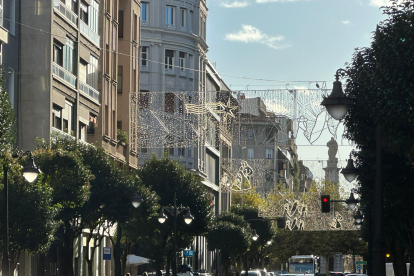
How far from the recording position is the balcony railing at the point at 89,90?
47744 mm

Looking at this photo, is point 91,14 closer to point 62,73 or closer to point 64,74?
point 64,74

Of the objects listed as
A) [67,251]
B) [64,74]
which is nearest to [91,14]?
[64,74]

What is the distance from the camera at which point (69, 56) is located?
46.0m

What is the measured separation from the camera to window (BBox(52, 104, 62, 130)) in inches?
1701

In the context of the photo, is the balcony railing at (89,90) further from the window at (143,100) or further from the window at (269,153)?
the window at (269,153)

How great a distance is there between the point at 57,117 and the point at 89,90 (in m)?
5.75

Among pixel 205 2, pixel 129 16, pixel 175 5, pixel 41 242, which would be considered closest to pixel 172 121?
pixel 129 16

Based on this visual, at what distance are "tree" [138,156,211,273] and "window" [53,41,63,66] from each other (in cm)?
1200

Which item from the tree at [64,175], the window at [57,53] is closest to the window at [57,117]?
the window at [57,53]

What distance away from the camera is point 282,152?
159m

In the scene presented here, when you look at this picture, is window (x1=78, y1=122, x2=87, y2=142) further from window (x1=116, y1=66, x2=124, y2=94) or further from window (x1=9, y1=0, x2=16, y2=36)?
window (x1=116, y1=66, x2=124, y2=94)

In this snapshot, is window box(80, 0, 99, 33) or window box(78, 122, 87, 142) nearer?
window box(78, 122, 87, 142)

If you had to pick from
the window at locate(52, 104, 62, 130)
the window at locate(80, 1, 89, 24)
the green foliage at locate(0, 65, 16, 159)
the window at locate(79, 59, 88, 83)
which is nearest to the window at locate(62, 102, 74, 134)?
the window at locate(52, 104, 62, 130)

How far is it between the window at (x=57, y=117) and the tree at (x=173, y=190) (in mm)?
10546
